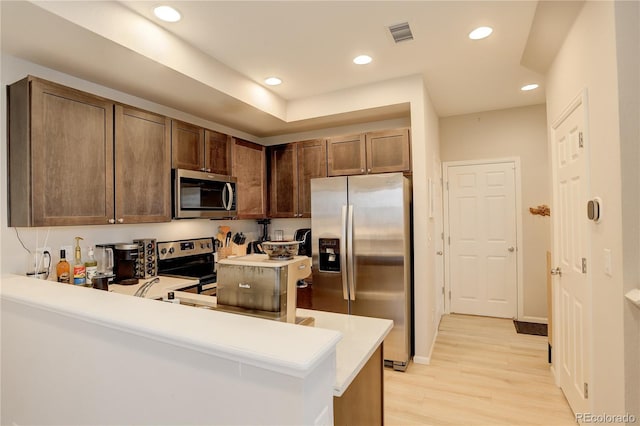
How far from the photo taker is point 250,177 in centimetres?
385

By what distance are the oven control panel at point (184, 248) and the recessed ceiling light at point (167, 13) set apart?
1843 mm

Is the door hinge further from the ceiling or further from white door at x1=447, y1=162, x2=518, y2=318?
white door at x1=447, y1=162, x2=518, y2=318

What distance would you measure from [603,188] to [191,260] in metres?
3.28

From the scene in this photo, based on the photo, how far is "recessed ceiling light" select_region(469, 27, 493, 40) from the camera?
2.38 metres

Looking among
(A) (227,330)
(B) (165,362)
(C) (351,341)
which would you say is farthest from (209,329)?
(C) (351,341)

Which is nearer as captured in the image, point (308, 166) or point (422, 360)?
point (422, 360)

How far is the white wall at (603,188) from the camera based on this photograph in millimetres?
1515

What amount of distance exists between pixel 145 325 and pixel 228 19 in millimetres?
2015

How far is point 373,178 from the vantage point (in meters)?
3.10

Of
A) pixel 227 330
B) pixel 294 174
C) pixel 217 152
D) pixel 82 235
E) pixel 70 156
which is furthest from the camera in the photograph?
pixel 294 174

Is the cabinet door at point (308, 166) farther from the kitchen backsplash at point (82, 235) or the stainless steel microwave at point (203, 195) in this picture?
the kitchen backsplash at point (82, 235)

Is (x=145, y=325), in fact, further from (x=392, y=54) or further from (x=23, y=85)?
(x=392, y=54)

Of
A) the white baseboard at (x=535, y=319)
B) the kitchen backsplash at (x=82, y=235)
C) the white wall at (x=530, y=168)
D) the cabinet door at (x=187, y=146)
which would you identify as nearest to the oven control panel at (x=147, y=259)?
the kitchen backsplash at (x=82, y=235)

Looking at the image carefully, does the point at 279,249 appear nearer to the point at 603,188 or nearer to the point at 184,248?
the point at 603,188
